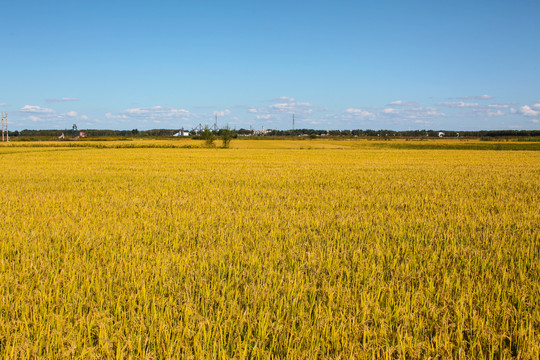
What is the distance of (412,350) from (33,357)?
269 cm

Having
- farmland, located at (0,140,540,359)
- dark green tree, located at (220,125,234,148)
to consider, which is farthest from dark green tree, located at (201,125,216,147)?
farmland, located at (0,140,540,359)

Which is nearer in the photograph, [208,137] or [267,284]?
[267,284]

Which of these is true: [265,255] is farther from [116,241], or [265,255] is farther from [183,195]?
A: [183,195]

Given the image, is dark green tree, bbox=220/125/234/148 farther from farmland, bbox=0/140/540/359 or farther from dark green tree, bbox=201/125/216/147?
farmland, bbox=0/140/540/359

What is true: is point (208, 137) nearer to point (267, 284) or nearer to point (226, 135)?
point (226, 135)

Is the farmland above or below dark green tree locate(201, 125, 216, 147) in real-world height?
below

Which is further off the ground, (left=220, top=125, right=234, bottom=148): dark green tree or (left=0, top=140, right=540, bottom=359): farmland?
(left=220, top=125, right=234, bottom=148): dark green tree

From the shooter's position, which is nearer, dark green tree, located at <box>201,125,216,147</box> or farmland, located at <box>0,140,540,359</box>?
farmland, located at <box>0,140,540,359</box>

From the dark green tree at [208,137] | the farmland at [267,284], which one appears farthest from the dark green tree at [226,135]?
the farmland at [267,284]

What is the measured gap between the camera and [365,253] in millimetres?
4762

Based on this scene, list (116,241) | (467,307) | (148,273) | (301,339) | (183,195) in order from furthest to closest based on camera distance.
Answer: (183,195)
(116,241)
(148,273)
(467,307)
(301,339)

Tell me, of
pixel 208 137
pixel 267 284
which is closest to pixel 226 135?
pixel 208 137

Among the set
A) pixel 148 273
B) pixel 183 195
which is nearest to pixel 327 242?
pixel 148 273

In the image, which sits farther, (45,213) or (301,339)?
(45,213)
